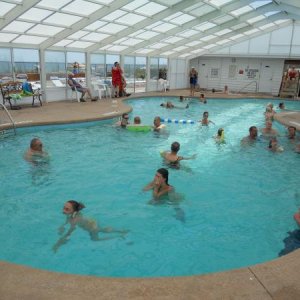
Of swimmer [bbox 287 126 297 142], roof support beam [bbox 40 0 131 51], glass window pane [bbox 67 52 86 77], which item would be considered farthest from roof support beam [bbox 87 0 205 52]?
swimmer [bbox 287 126 297 142]

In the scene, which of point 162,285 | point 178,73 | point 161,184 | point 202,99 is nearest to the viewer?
point 162,285

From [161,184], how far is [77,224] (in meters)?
1.61

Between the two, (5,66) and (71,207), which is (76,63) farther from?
(71,207)

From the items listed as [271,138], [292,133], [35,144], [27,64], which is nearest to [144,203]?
[35,144]

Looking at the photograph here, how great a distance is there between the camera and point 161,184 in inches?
221

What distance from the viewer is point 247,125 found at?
1354 cm

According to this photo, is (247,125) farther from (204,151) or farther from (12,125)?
(12,125)

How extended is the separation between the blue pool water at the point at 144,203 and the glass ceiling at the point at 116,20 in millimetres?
4007

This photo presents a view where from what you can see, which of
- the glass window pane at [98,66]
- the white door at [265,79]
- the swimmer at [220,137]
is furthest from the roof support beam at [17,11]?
the white door at [265,79]

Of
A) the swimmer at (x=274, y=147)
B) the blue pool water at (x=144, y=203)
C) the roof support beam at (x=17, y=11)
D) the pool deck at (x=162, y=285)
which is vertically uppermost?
the roof support beam at (x=17, y=11)

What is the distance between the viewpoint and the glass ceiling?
10.6 meters

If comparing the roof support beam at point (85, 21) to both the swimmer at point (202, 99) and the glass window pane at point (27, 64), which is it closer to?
the glass window pane at point (27, 64)

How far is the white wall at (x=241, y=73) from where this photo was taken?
2480 centimetres

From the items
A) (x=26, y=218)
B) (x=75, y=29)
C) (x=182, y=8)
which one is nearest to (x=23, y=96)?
(x=75, y=29)
